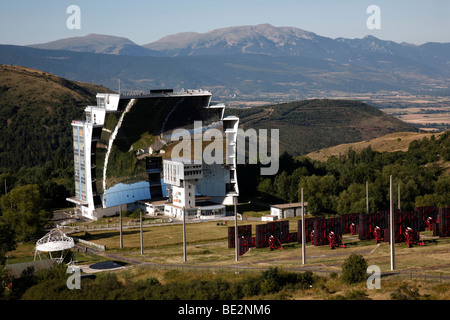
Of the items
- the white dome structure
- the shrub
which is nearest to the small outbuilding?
the white dome structure

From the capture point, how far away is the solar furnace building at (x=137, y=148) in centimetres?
11056

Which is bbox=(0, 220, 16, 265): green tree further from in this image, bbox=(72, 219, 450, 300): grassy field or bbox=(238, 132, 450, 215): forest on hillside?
bbox=(238, 132, 450, 215): forest on hillside

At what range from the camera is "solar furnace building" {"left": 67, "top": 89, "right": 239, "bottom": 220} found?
11056 cm

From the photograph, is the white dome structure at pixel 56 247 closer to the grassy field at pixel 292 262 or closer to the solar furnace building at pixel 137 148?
the grassy field at pixel 292 262

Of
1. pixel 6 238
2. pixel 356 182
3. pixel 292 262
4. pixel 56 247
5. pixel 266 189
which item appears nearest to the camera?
pixel 292 262

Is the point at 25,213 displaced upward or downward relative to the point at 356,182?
downward

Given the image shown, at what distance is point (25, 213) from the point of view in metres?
90.6

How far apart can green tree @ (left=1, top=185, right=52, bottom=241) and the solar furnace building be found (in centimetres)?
1655

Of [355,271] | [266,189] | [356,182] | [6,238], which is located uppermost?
[356,182]

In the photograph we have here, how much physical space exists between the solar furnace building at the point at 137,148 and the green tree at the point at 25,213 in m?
16.6

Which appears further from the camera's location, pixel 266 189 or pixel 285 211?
pixel 266 189

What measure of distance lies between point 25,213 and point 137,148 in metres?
30.5

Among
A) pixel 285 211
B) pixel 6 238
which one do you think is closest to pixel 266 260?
pixel 6 238

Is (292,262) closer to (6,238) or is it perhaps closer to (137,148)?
(6,238)
